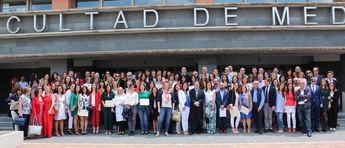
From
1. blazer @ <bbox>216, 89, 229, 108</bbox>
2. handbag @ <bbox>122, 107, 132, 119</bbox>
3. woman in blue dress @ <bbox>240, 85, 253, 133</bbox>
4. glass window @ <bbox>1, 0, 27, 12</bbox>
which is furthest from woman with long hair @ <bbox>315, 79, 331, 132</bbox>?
glass window @ <bbox>1, 0, 27, 12</bbox>

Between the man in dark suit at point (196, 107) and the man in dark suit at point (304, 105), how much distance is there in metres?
3.21

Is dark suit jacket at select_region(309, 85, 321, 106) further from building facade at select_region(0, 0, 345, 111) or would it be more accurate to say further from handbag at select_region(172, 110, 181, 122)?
handbag at select_region(172, 110, 181, 122)

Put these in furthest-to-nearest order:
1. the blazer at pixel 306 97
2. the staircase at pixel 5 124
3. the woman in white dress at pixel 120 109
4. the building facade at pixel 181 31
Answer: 1. the building facade at pixel 181 31
2. the staircase at pixel 5 124
3. the woman in white dress at pixel 120 109
4. the blazer at pixel 306 97

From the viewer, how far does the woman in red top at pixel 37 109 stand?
12.8 meters

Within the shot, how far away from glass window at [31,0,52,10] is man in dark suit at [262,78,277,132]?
41.7 feet

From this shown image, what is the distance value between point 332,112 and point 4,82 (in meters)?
17.0

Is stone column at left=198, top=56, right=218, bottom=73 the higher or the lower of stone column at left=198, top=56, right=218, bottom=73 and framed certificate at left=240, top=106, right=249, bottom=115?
the higher

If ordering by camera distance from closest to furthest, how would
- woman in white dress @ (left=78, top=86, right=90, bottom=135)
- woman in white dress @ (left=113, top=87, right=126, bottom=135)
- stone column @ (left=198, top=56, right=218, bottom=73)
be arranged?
1. woman in white dress @ (left=113, top=87, right=126, bottom=135)
2. woman in white dress @ (left=78, top=86, right=90, bottom=135)
3. stone column @ (left=198, top=56, right=218, bottom=73)

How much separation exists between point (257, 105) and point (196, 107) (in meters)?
2.11

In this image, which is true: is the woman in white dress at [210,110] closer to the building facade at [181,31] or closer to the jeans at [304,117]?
the jeans at [304,117]

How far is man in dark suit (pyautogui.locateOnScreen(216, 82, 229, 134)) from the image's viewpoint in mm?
12719

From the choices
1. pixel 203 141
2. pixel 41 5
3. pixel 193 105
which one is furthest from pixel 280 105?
pixel 41 5

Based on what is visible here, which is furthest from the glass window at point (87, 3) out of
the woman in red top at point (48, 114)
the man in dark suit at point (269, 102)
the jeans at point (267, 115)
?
the jeans at point (267, 115)

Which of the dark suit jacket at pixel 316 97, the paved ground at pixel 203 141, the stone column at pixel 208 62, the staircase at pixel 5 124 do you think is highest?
the stone column at pixel 208 62
